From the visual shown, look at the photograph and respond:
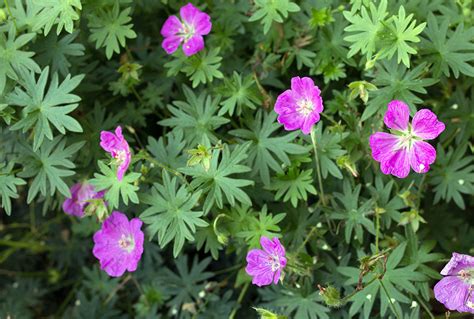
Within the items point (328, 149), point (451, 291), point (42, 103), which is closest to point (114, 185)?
point (42, 103)

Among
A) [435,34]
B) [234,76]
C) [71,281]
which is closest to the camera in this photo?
[435,34]

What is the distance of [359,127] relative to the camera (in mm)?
2379

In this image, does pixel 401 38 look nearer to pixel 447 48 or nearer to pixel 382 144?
pixel 447 48

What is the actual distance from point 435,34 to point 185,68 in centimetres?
93

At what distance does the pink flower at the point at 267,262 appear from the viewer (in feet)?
6.91

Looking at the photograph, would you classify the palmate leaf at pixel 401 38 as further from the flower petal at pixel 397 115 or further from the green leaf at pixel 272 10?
the green leaf at pixel 272 10

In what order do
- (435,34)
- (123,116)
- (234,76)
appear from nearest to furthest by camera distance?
(435,34) < (234,76) < (123,116)

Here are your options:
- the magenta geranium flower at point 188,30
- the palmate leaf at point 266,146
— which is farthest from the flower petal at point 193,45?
the palmate leaf at point 266,146

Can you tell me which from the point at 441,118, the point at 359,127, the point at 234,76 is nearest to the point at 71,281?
the point at 234,76

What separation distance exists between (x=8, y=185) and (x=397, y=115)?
4.52 feet

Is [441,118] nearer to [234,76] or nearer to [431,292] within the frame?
[431,292]

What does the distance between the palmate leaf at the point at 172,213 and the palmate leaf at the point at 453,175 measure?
98 centimetres

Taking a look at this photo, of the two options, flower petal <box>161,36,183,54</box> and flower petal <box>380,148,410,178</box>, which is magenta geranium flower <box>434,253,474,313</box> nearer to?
flower petal <box>380,148,410,178</box>

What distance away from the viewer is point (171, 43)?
253 centimetres
